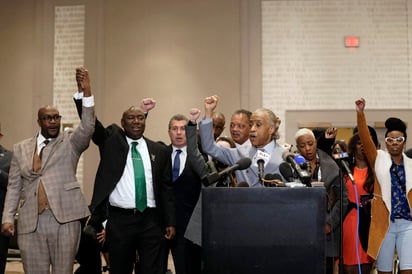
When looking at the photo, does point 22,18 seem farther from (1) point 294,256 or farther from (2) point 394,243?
(1) point 294,256

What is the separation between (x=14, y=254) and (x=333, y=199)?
5055mm

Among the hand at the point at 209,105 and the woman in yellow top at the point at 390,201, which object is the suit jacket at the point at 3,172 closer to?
the hand at the point at 209,105

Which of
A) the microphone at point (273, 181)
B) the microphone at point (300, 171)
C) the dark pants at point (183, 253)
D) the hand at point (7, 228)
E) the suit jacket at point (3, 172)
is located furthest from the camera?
the suit jacket at point (3, 172)

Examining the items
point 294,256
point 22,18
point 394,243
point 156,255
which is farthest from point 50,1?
point 294,256

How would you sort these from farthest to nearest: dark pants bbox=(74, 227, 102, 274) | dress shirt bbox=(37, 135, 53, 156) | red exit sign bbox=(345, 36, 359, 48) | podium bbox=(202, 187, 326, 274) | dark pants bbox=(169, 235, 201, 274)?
red exit sign bbox=(345, 36, 359, 48) < dark pants bbox=(74, 227, 102, 274) < dark pants bbox=(169, 235, 201, 274) < dress shirt bbox=(37, 135, 53, 156) < podium bbox=(202, 187, 326, 274)

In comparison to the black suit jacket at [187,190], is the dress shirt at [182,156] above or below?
above

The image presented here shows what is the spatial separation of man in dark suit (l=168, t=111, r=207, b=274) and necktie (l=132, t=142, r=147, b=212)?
14.0 inches

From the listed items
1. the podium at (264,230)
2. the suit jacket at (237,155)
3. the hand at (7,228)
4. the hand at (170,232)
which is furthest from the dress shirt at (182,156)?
the podium at (264,230)

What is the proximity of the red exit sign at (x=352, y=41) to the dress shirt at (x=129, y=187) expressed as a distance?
15.0 ft

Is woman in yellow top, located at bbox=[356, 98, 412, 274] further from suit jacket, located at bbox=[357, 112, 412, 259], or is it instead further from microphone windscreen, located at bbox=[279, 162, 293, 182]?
microphone windscreen, located at bbox=[279, 162, 293, 182]

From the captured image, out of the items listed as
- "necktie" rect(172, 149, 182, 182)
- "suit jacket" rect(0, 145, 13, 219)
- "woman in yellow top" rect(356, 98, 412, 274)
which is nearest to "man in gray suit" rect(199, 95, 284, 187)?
"woman in yellow top" rect(356, 98, 412, 274)

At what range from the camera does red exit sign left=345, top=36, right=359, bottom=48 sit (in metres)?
7.82

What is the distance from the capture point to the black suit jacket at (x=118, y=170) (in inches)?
156

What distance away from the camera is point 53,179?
12.9 feet
